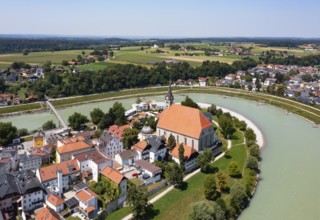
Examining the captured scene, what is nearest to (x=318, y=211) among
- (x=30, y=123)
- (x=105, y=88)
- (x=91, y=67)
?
(x=30, y=123)

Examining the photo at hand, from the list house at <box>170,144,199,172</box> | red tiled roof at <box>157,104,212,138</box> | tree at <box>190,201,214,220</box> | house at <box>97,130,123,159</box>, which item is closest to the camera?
tree at <box>190,201,214,220</box>

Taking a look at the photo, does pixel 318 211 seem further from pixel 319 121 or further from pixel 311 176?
Result: pixel 319 121

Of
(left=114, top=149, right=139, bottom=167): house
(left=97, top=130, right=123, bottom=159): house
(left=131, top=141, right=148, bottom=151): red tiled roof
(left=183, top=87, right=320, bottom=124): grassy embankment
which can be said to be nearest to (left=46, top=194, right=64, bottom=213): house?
(left=114, top=149, right=139, bottom=167): house

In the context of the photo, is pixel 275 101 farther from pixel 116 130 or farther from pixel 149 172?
pixel 149 172

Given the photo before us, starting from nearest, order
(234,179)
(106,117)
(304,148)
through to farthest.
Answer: (234,179), (304,148), (106,117)

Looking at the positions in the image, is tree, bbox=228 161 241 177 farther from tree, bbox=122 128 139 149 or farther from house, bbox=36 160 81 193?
house, bbox=36 160 81 193

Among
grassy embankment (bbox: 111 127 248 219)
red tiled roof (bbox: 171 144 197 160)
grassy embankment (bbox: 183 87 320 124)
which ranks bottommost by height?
grassy embankment (bbox: 183 87 320 124)
